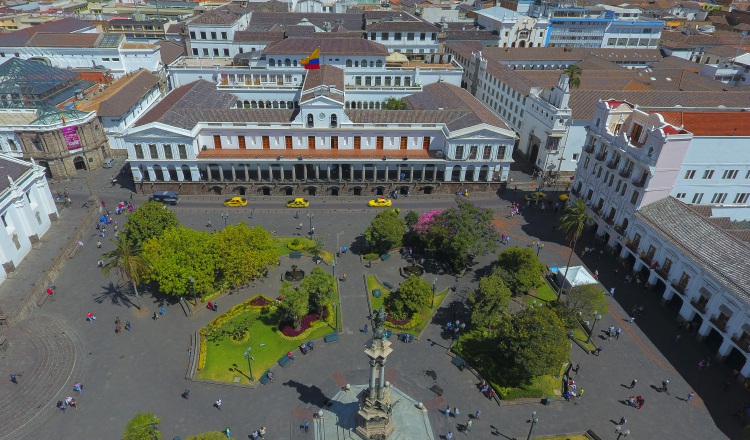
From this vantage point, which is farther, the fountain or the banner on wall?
the banner on wall

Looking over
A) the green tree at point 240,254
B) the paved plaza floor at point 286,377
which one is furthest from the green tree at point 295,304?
the green tree at point 240,254

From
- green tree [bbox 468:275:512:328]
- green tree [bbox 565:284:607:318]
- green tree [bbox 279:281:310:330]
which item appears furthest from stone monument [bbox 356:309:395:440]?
green tree [bbox 565:284:607:318]

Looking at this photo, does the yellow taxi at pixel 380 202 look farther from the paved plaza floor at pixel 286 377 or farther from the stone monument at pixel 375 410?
the stone monument at pixel 375 410

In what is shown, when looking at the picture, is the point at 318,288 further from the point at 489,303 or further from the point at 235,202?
the point at 235,202

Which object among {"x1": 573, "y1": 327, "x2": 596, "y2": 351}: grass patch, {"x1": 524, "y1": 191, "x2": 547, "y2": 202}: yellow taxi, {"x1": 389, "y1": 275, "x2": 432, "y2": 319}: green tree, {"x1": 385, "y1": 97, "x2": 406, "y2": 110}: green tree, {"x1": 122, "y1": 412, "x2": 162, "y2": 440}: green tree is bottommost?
{"x1": 573, "y1": 327, "x2": 596, "y2": 351}: grass patch

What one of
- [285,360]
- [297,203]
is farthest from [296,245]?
[285,360]

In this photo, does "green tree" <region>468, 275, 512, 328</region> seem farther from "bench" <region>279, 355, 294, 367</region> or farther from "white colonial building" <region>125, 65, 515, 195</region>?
"white colonial building" <region>125, 65, 515, 195</region>
